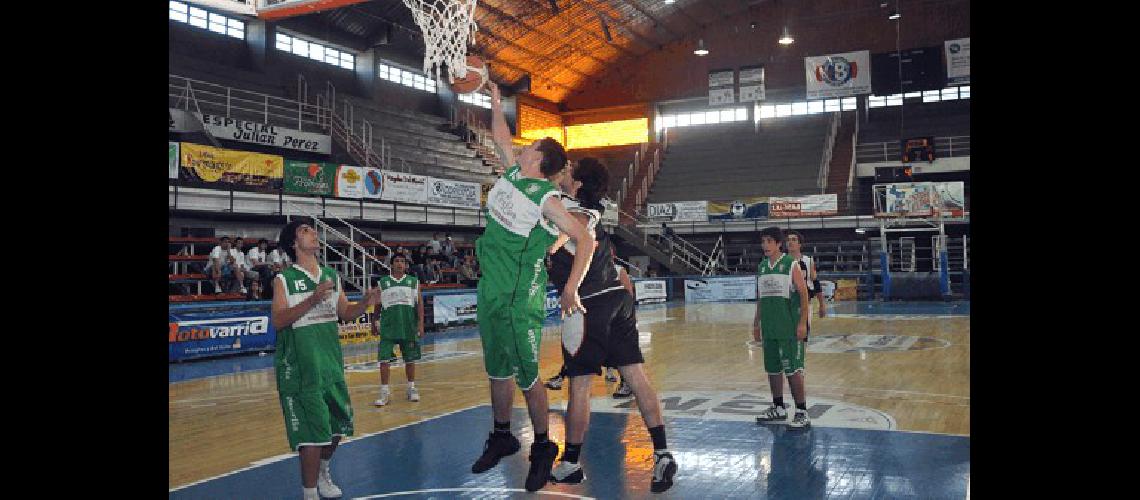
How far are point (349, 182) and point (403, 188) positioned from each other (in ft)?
5.75

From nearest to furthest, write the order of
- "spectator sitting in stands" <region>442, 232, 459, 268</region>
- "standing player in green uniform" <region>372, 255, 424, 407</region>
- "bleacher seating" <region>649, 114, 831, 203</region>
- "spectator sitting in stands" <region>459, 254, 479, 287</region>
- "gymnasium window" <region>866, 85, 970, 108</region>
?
"standing player in green uniform" <region>372, 255, 424, 407</region> < "spectator sitting in stands" <region>459, 254, 479, 287</region> < "spectator sitting in stands" <region>442, 232, 459, 268</region> < "bleacher seating" <region>649, 114, 831, 203</region> < "gymnasium window" <region>866, 85, 970, 108</region>

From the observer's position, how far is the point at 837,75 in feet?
110

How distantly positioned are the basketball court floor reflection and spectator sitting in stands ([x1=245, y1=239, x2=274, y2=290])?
3.09 metres

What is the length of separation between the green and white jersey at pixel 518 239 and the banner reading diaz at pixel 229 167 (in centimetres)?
1579

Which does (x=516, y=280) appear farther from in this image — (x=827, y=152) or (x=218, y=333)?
(x=827, y=152)

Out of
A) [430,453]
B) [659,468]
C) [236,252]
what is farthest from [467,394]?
[236,252]

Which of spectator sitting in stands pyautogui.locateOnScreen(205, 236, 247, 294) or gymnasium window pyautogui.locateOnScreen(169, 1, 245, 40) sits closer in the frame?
spectator sitting in stands pyautogui.locateOnScreen(205, 236, 247, 294)

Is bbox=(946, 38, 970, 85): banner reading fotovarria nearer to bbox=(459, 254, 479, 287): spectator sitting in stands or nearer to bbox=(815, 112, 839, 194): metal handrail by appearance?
bbox=(815, 112, 839, 194): metal handrail

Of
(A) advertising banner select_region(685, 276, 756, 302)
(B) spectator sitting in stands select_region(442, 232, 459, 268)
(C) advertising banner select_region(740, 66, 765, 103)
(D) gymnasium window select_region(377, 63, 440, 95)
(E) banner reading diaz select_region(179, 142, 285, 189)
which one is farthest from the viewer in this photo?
(C) advertising banner select_region(740, 66, 765, 103)

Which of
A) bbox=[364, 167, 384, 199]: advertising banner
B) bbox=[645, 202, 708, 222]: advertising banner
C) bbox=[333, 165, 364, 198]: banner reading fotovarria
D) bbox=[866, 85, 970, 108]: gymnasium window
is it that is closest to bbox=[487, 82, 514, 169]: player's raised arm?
bbox=[333, 165, 364, 198]: banner reading fotovarria

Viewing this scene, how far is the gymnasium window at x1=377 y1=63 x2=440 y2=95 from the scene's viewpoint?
32.9 metres

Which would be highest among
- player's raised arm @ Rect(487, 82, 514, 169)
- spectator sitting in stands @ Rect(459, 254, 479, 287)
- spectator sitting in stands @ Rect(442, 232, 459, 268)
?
→ player's raised arm @ Rect(487, 82, 514, 169)

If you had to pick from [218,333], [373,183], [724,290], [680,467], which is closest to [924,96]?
[724,290]
